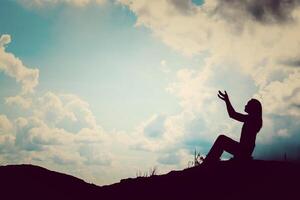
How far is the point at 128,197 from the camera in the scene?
11414 mm

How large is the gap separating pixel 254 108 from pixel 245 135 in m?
0.77

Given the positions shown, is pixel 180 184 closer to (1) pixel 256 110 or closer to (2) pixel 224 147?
(2) pixel 224 147

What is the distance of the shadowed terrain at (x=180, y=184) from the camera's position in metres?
10.1

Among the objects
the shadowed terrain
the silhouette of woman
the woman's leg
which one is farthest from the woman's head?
the shadowed terrain

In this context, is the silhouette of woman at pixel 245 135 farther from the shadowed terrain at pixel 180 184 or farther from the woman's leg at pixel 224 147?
the shadowed terrain at pixel 180 184

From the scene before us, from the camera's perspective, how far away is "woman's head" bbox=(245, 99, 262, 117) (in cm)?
1045

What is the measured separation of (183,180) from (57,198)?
4002 mm

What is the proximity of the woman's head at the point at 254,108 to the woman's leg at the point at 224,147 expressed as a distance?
933 mm

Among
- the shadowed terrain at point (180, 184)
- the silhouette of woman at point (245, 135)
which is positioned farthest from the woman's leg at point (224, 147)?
the shadowed terrain at point (180, 184)

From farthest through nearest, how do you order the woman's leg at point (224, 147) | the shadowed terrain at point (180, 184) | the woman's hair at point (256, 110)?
the woman's leg at point (224, 147) → the woman's hair at point (256, 110) → the shadowed terrain at point (180, 184)

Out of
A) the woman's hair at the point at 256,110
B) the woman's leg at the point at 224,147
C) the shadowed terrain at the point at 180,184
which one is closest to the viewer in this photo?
the shadowed terrain at the point at 180,184

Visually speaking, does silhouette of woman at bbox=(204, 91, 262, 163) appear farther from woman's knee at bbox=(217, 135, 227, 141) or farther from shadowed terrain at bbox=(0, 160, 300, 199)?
shadowed terrain at bbox=(0, 160, 300, 199)

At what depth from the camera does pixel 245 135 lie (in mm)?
10477

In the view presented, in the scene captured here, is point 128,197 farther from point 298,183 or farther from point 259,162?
point 298,183
